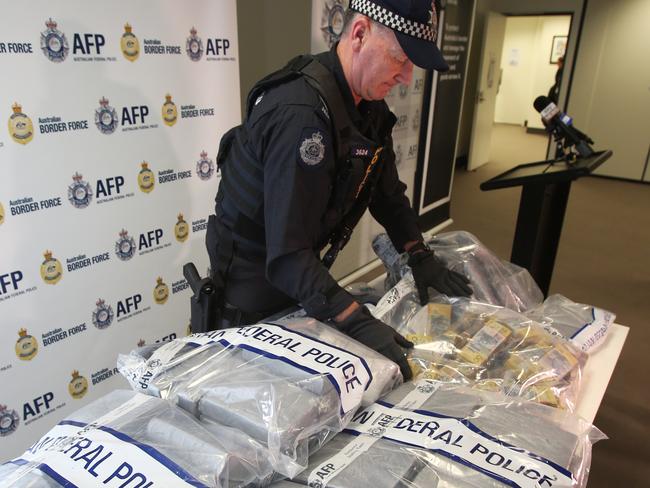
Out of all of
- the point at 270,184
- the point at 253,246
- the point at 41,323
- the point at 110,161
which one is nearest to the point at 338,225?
the point at 253,246

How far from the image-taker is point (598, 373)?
1168 millimetres

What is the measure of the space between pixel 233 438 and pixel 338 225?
0.72 metres

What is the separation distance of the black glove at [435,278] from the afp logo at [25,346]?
136 centimetres

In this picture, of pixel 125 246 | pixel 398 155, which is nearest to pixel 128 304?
pixel 125 246

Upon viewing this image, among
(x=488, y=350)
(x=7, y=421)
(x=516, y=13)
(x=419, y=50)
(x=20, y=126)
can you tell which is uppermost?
(x=516, y=13)

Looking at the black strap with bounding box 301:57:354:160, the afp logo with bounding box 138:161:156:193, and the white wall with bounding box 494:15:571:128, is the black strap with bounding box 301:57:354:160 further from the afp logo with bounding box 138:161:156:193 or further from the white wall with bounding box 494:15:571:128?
the white wall with bounding box 494:15:571:128

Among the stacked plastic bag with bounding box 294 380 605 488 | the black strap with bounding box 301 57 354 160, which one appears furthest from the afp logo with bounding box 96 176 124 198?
the stacked plastic bag with bounding box 294 380 605 488

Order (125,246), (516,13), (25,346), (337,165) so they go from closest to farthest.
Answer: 1. (337,165)
2. (25,346)
3. (125,246)
4. (516,13)

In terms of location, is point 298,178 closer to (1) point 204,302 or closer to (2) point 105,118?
(1) point 204,302

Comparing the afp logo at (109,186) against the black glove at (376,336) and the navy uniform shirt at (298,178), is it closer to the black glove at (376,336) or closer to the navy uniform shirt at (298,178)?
the navy uniform shirt at (298,178)

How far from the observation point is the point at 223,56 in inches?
82.5

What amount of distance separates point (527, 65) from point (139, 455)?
997 centimetres

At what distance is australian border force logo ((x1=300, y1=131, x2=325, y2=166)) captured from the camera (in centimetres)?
99

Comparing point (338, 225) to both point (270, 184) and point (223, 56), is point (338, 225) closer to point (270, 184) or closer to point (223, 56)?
point (270, 184)
